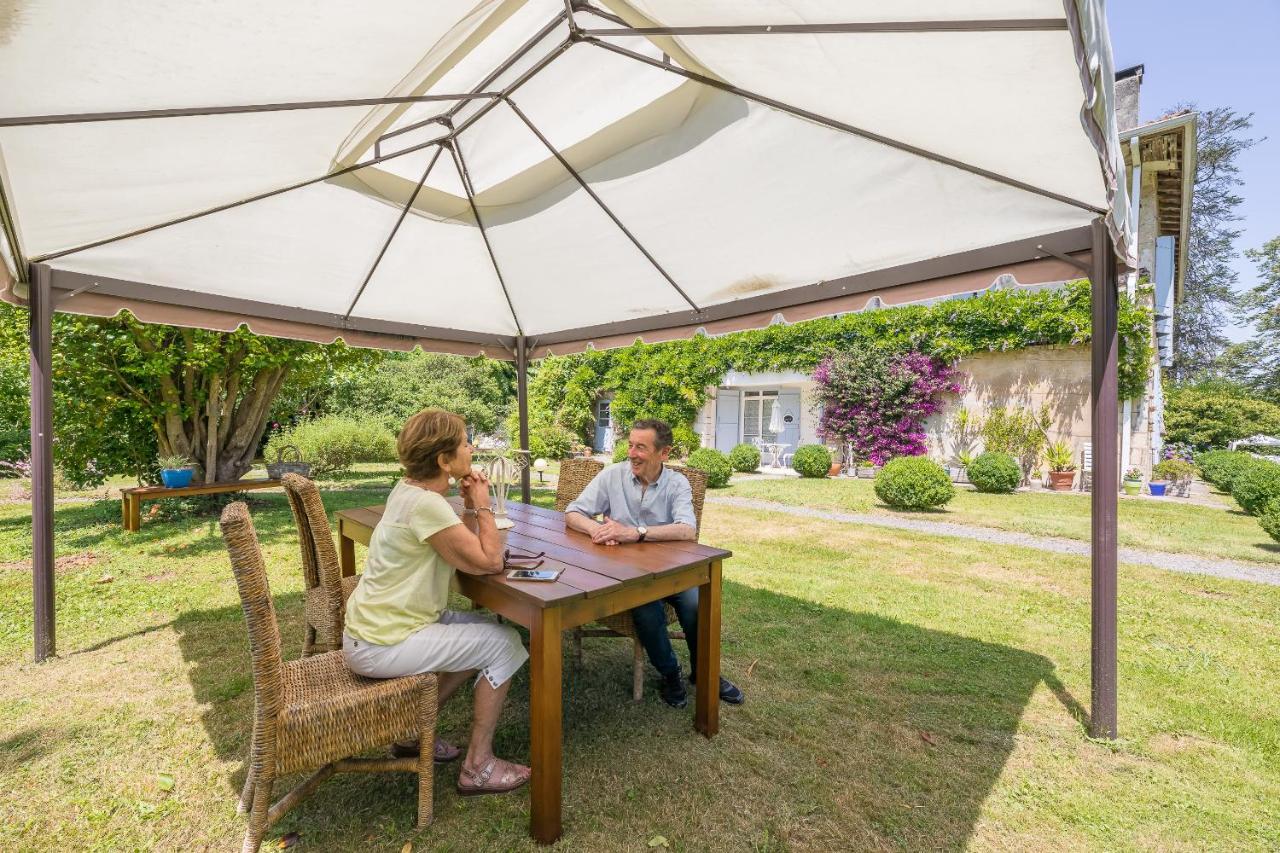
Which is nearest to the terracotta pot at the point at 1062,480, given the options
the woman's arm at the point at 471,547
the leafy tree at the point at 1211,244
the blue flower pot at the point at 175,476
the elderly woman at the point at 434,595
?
the elderly woman at the point at 434,595

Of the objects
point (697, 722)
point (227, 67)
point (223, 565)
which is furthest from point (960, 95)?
point (223, 565)

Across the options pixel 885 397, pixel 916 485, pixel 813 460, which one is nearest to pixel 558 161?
pixel 916 485

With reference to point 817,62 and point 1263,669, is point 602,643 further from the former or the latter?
point 1263,669

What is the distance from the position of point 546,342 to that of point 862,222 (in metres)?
3.12

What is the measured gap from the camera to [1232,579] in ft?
16.7

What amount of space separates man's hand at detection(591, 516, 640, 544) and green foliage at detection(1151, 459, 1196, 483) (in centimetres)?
1271

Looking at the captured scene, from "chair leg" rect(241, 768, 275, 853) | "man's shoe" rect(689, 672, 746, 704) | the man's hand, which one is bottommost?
"man's shoe" rect(689, 672, 746, 704)

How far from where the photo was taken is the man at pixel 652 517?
2.78m

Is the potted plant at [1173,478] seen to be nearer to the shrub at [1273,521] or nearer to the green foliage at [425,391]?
the shrub at [1273,521]

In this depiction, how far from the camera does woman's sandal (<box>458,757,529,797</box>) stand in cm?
215

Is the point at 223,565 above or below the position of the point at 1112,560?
below

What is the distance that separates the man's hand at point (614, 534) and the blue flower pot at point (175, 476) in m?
6.69

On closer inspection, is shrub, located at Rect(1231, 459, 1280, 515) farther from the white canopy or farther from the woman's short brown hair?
the woman's short brown hair

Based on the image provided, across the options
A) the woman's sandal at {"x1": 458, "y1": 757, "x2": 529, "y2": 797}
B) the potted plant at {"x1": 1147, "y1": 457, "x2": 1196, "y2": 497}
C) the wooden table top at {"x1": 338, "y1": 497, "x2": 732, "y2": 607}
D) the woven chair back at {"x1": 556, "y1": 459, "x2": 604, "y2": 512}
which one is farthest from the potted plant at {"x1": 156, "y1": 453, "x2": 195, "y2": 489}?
the potted plant at {"x1": 1147, "y1": 457, "x2": 1196, "y2": 497}
